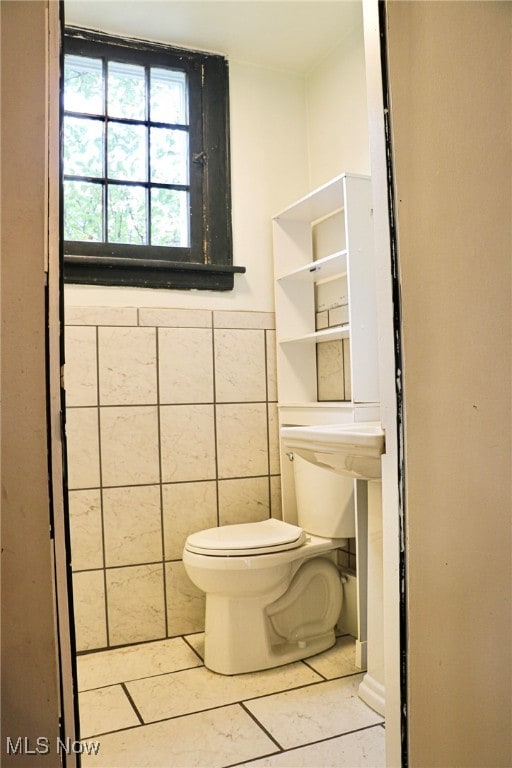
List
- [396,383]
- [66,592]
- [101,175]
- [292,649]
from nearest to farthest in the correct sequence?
[66,592] < [396,383] < [292,649] < [101,175]

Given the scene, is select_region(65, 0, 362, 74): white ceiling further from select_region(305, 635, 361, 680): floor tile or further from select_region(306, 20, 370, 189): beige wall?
select_region(305, 635, 361, 680): floor tile

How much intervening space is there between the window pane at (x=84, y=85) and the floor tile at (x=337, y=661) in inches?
88.4

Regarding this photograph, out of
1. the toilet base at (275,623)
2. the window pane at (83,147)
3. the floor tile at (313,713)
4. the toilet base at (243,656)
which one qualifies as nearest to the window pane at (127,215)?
the window pane at (83,147)

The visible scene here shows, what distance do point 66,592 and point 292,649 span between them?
1598mm

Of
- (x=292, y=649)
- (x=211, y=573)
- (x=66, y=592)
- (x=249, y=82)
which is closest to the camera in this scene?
(x=66, y=592)

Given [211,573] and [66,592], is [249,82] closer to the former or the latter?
[211,573]

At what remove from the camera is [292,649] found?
2.16 m

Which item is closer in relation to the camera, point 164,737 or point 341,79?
point 164,737

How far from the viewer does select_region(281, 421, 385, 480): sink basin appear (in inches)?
44.2

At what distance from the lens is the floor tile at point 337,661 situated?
204 cm

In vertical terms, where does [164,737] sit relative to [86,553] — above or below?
below

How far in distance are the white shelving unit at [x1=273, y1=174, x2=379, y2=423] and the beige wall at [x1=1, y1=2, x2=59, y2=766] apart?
1.45 metres

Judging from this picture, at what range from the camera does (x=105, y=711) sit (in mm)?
1824

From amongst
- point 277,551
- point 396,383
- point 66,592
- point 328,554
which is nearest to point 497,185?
point 396,383
